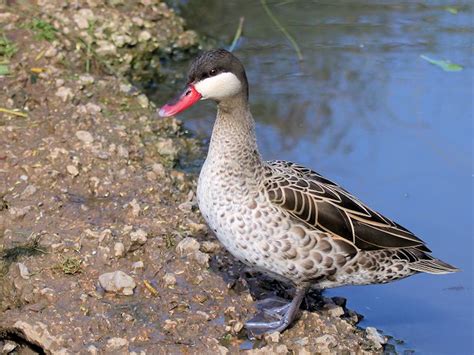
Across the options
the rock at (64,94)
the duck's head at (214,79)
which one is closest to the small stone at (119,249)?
the duck's head at (214,79)

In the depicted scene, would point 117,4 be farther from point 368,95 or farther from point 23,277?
point 23,277

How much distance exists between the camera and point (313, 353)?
498cm

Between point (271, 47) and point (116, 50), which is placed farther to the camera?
point (271, 47)

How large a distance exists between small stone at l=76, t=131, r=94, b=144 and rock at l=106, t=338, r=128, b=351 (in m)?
1.99

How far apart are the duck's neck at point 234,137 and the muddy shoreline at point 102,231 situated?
69 centimetres

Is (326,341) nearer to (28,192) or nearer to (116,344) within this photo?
(116,344)

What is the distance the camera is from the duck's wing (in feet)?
16.5

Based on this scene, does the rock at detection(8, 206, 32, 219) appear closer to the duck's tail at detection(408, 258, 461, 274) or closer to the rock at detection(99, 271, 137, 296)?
the rock at detection(99, 271, 137, 296)

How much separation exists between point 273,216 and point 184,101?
28.9 inches

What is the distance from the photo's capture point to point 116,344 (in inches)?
192

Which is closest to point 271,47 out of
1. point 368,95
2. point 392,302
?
point 368,95

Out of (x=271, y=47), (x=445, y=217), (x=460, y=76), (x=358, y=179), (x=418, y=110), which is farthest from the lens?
(x=271, y=47)

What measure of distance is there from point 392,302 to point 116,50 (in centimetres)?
365

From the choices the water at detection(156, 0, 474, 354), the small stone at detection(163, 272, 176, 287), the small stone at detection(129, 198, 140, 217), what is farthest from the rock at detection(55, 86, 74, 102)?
the small stone at detection(163, 272, 176, 287)
